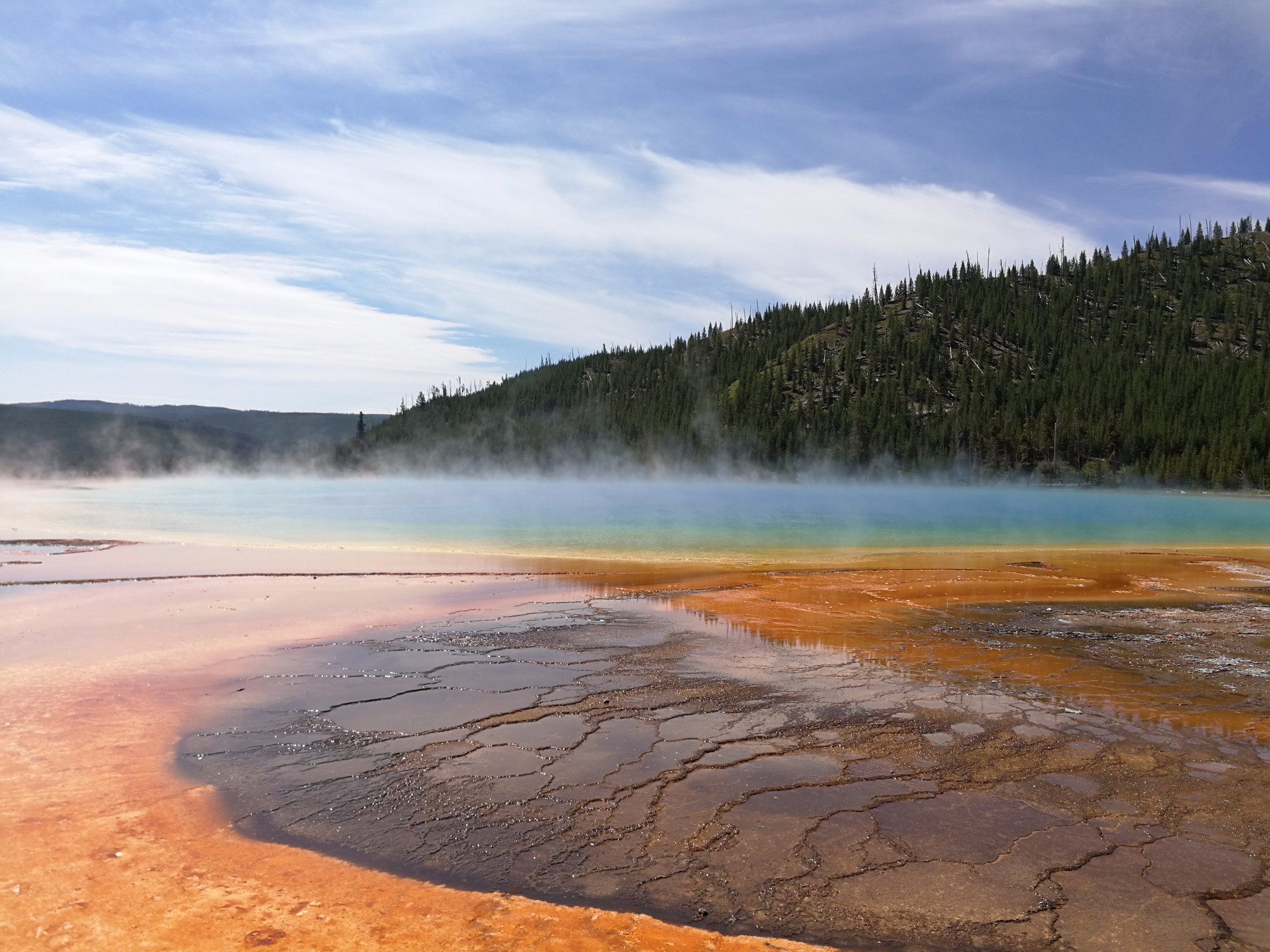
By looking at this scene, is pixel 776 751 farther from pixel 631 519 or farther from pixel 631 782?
pixel 631 519

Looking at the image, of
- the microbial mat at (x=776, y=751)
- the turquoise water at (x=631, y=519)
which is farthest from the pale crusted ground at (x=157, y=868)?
the turquoise water at (x=631, y=519)

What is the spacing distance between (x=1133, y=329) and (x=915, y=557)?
171 meters

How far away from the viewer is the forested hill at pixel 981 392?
126 metres

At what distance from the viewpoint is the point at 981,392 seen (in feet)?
493

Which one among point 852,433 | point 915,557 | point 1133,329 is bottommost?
point 915,557

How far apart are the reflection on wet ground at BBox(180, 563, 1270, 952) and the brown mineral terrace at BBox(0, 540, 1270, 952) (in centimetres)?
4

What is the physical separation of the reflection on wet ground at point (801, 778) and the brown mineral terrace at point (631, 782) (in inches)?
1.4

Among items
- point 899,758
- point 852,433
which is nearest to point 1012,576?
point 899,758

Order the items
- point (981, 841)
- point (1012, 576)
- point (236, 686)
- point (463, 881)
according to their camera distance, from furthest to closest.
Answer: point (1012, 576) → point (236, 686) → point (981, 841) → point (463, 881)

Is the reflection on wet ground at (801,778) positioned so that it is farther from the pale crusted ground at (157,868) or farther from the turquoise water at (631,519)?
the turquoise water at (631,519)

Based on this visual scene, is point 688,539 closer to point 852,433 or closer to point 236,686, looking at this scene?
point 236,686

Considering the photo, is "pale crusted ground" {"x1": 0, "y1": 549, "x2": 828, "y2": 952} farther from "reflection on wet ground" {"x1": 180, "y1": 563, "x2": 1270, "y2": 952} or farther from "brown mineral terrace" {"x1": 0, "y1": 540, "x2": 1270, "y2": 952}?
"reflection on wet ground" {"x1": 180, "y1": 563, "x2": 1270, "y2": 952}

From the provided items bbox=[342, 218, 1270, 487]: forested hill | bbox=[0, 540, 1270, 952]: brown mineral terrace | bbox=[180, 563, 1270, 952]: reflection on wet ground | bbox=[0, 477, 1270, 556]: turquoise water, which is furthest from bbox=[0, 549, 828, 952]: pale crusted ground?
bbox=[342, 218, 1270, 487]: forested hill

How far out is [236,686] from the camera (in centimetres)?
1035
